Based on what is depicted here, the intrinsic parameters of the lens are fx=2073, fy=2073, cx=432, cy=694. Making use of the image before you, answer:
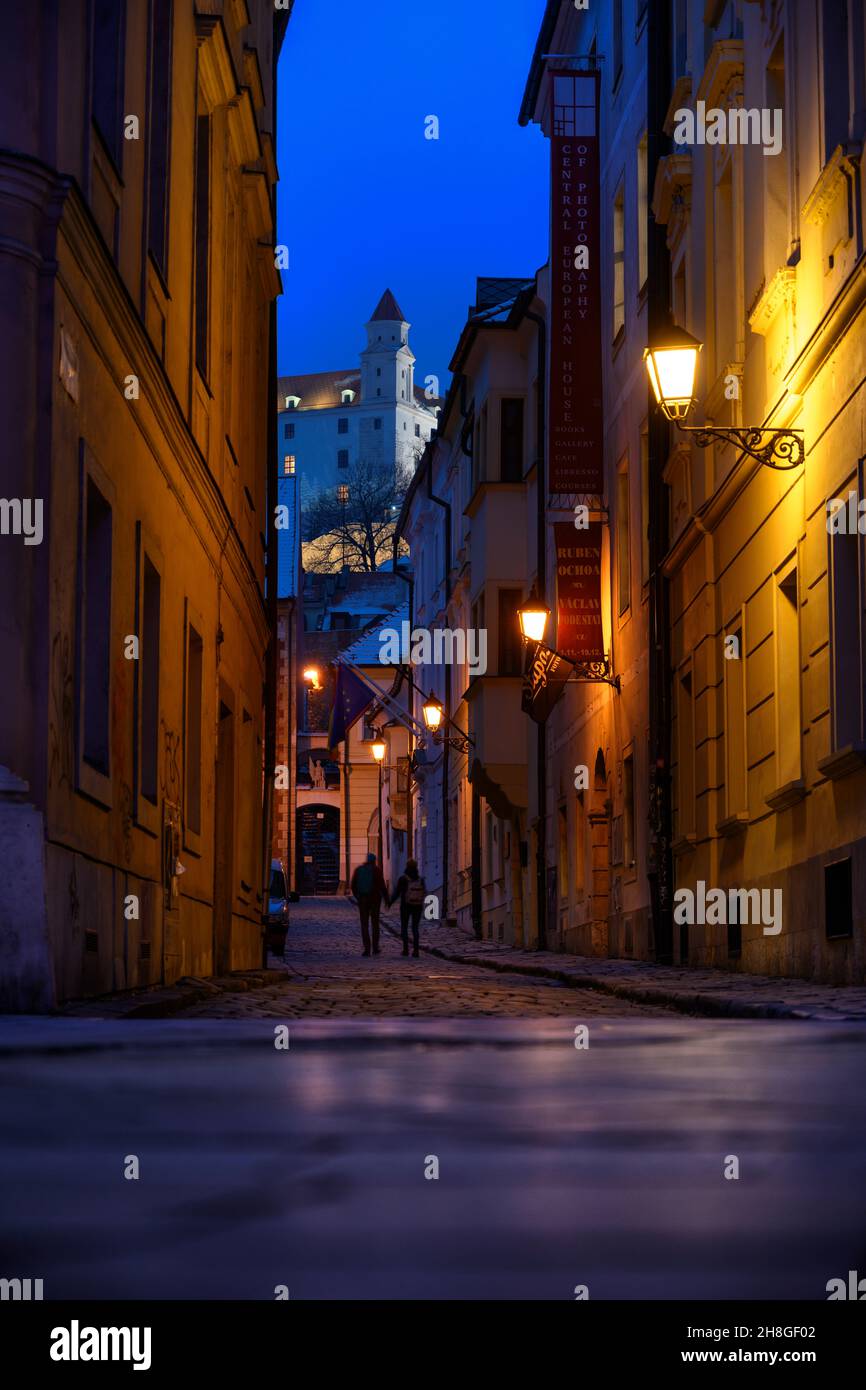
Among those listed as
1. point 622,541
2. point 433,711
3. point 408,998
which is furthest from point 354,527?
point 408,998

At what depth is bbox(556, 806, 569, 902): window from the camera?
31.3 m

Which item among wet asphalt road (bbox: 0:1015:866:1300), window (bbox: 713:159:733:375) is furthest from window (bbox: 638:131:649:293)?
wet asphalt road (bbox: 0:1015:866:1300)

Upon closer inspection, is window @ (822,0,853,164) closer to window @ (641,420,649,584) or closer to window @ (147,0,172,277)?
window @ (147,0,172,277)

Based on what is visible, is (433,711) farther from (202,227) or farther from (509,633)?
(202,227)

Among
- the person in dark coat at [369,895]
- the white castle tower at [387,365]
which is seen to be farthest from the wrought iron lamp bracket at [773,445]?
the white castle tower at [387,365]

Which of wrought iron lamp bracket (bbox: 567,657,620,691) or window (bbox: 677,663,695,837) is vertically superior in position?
wrought iron lamp bracket (bbox: 567,657,620,691)

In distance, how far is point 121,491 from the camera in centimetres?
1241

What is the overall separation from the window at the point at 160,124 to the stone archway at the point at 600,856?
1384 cm

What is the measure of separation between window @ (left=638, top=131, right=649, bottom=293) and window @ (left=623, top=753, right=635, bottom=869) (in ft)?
18.7

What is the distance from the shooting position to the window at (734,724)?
1781cm
